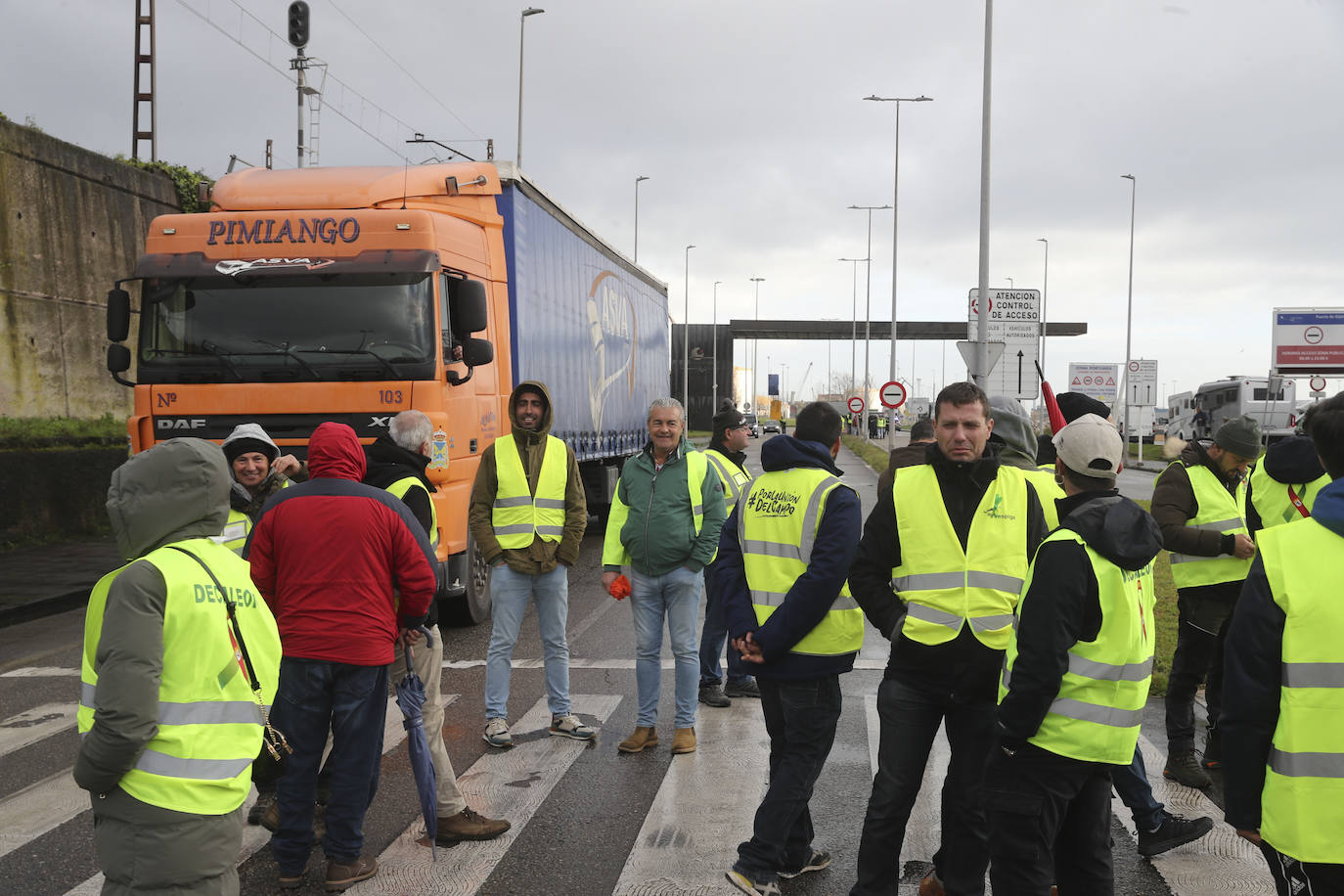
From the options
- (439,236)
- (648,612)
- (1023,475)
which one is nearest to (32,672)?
(439,236)

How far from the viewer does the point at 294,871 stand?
414cm

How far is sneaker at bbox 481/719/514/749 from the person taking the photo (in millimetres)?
5906

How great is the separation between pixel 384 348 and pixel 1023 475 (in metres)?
5.71

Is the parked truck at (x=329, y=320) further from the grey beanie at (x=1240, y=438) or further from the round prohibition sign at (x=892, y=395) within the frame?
the round prohibition sign at (x=892, y=395)

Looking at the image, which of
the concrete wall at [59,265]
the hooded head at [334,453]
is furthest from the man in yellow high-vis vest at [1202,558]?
the concrete wall at [59,265]

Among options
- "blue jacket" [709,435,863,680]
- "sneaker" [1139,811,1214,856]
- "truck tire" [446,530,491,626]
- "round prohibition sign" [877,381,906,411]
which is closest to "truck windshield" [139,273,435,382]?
"truck tire" [446,530,491,626]

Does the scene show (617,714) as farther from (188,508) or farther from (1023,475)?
(188,508)

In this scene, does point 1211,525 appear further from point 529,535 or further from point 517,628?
point 517,628

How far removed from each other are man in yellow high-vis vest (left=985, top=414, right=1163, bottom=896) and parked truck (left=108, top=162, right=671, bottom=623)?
5739mm

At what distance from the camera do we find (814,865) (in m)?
4.29

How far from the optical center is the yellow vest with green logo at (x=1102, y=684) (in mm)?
3078

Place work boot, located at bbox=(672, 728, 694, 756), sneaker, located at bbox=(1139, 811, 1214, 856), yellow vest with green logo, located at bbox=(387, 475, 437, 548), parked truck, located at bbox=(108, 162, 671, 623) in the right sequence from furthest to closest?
1. parked truck, located at bbox=(108, 162, 671, 623)
2. work boot, located at bbox=(672, 728, 694, 756)
3. yellow vest with green logo, located at bbox=(387, 475, 437, 548)
4. sneaker, located at bbox=(1139, 811, 1214, 856)

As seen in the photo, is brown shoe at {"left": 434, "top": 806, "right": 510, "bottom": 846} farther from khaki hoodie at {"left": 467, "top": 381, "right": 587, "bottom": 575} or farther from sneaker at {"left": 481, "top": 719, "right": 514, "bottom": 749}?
khaki hoodie at {"left": 467, "top": 381, "right": 587, "bottom": 575}

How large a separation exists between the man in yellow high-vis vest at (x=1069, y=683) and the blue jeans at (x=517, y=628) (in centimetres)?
336
